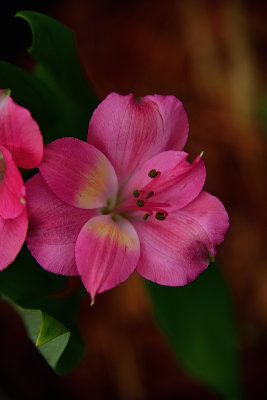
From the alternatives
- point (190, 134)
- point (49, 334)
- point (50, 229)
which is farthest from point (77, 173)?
point (190, 134)

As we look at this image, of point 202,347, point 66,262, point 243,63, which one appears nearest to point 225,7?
point 243,63

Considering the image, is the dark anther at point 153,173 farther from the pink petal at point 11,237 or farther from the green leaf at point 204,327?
the green leaf at point 204,327

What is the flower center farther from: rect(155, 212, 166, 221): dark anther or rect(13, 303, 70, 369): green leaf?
rect(13, 303, 70, 369): green leaf

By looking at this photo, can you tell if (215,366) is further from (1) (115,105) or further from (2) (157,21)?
(2) (157,21)

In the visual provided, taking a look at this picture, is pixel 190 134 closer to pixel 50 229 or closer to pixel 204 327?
pixel 204 327

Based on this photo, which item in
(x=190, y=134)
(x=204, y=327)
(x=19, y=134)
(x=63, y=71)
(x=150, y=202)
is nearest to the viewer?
(x=19, y=134)
